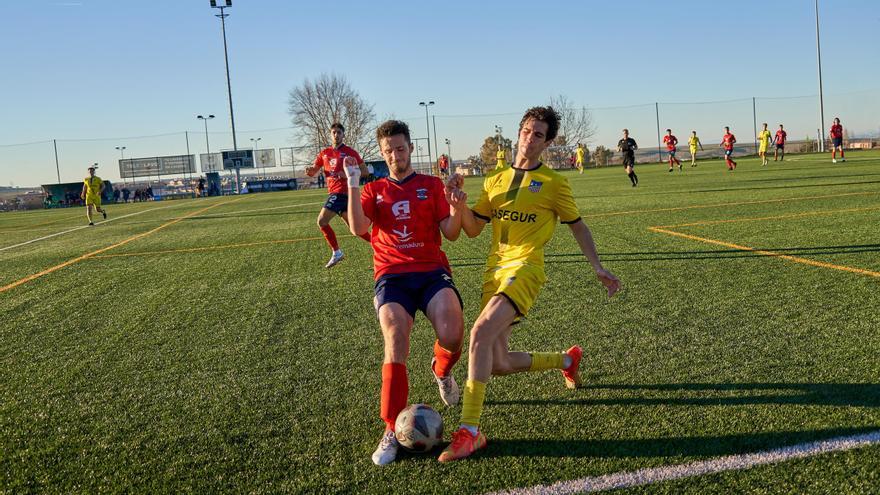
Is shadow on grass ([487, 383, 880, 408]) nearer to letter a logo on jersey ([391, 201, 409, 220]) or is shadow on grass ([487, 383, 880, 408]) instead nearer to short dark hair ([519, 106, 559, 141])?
letter a logo on jersey ([391, 201, 409, 220])

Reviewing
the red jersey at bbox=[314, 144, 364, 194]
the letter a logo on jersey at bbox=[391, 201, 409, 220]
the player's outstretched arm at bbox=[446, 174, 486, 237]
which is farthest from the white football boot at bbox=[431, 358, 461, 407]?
the red jersey at bbox=[314, 144, 364, 194]

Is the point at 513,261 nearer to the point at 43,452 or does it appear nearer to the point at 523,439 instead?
the point at 523,439

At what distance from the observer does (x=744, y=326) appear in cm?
503

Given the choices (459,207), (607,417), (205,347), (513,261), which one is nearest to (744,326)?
(607,417)

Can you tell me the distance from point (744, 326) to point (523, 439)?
2.58m

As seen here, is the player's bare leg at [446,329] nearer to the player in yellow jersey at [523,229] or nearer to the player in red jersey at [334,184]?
the player in yellow jersey at [523,229]

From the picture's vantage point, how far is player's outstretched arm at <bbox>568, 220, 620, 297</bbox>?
3682 mm

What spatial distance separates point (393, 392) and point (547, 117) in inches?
69.1

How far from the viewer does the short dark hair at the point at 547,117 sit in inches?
148

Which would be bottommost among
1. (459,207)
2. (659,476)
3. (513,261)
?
(659,476)

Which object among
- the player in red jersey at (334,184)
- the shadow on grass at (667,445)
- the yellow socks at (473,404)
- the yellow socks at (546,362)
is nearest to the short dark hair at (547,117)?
the yellow socks at (546,362)

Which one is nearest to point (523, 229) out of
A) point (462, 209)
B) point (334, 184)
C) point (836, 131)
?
point (462, 209)

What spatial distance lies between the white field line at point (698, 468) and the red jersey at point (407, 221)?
4.94 ft

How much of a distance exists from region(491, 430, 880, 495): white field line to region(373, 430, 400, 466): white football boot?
62cm
